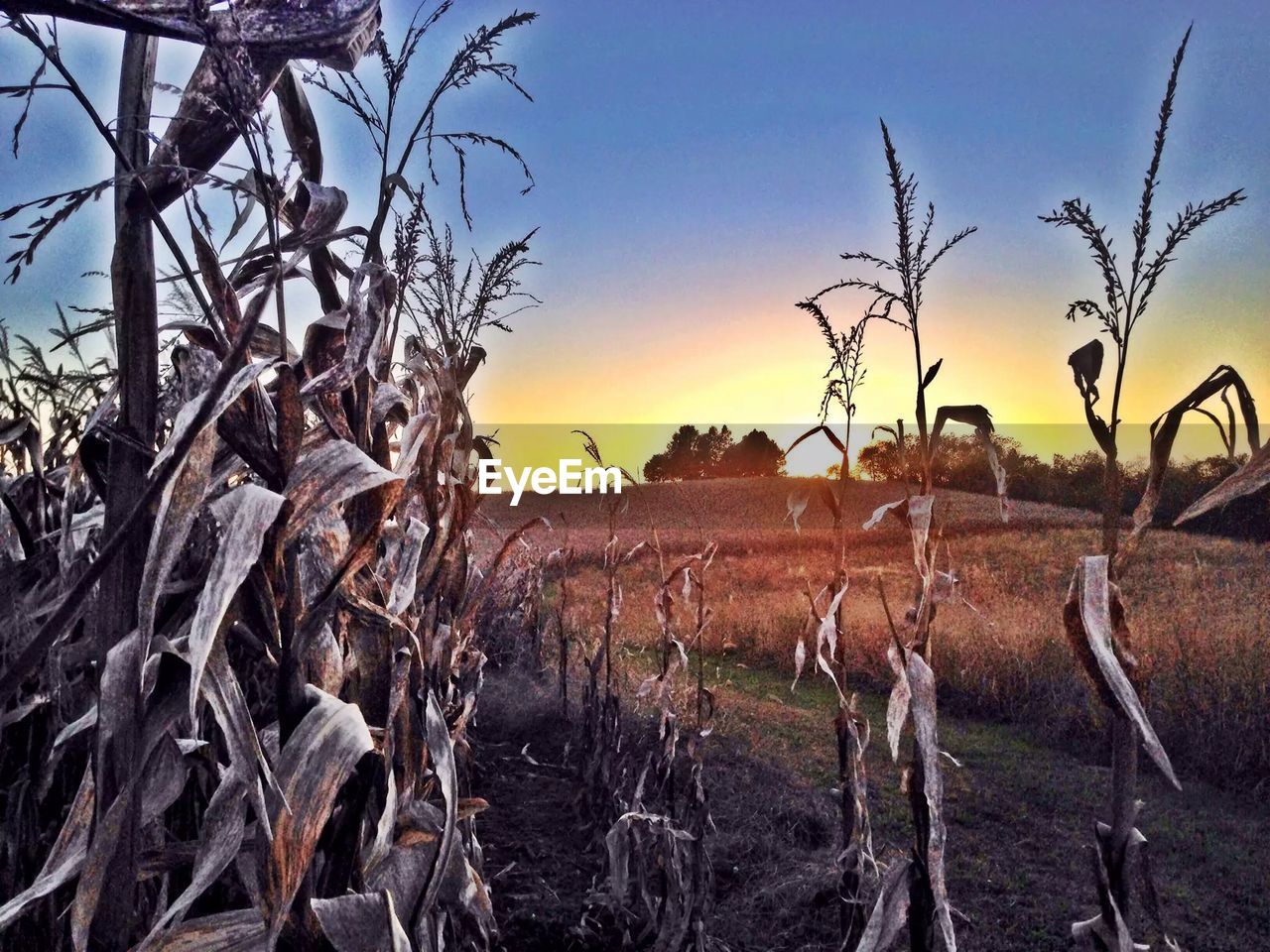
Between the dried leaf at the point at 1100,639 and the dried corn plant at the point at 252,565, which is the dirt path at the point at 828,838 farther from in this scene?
the dried leaf at the point at 1100,639

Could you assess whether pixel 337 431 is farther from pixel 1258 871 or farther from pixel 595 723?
pixel 1258 871

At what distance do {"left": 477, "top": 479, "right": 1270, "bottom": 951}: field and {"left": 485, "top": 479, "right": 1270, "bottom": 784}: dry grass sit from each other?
19 mm

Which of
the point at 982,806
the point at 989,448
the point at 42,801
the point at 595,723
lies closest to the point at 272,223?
the point at 989,448

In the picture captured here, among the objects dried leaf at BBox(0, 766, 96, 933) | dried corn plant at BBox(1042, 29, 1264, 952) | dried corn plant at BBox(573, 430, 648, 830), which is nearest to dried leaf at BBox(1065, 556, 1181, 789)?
dried corn plant at BBox(1042, 29, 1264, 952)

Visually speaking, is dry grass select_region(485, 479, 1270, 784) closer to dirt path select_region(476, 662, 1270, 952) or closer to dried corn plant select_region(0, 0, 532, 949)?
dirt path select_region(476, 662, 1270, 952)

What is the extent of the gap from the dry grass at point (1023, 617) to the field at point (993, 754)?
19mm

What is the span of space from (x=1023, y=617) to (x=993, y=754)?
8.42 feet

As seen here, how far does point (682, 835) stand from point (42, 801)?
5.13ft

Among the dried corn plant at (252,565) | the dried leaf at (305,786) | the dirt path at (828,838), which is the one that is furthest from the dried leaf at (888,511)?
the dirt path at (828,838)

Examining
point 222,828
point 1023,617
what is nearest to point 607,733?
point 222,828

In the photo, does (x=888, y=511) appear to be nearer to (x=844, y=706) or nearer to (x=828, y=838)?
(x=844, y=706)

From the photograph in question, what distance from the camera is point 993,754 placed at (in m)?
4.76

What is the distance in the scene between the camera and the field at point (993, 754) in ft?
9.20

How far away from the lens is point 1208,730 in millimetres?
4766
